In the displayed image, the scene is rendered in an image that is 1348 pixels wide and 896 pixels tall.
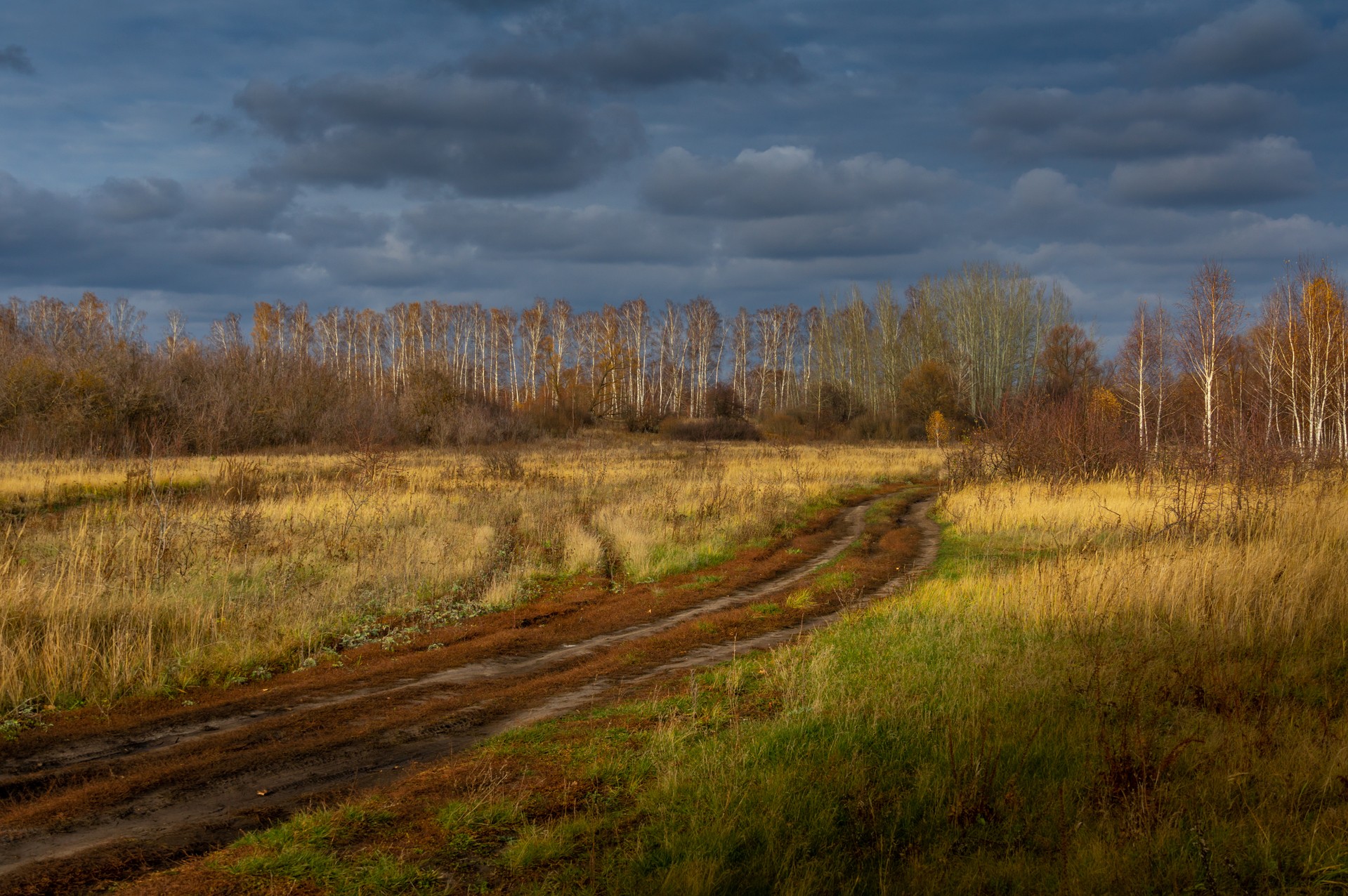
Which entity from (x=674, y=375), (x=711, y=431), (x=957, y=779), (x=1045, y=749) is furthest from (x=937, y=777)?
(x=674, y=375)

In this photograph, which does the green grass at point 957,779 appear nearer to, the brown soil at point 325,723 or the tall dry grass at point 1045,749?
the tall dry grass at point 1045,749

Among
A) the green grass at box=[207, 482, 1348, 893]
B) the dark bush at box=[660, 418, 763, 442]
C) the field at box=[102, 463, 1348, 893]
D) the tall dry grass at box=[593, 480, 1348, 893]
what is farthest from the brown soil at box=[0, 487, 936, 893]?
the dark bush at box=[660, 418, 763, 442]

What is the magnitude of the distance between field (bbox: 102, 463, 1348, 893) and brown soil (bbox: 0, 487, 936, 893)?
56 centimetres

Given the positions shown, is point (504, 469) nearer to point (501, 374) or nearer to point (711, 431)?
point (711, 431)

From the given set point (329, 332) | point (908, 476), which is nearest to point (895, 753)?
point (908, 476)

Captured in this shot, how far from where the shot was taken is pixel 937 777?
5160mm

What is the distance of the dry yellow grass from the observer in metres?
8.38

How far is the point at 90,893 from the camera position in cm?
401

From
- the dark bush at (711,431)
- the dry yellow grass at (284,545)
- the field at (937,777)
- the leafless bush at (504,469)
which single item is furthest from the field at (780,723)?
the dark bush at (711,431)

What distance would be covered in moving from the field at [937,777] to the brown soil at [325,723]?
1.84 ft

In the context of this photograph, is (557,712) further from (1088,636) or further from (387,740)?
(1088,636)

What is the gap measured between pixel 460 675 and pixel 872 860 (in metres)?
5.17

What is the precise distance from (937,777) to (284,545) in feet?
40.7

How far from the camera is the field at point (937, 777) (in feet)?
13.8
